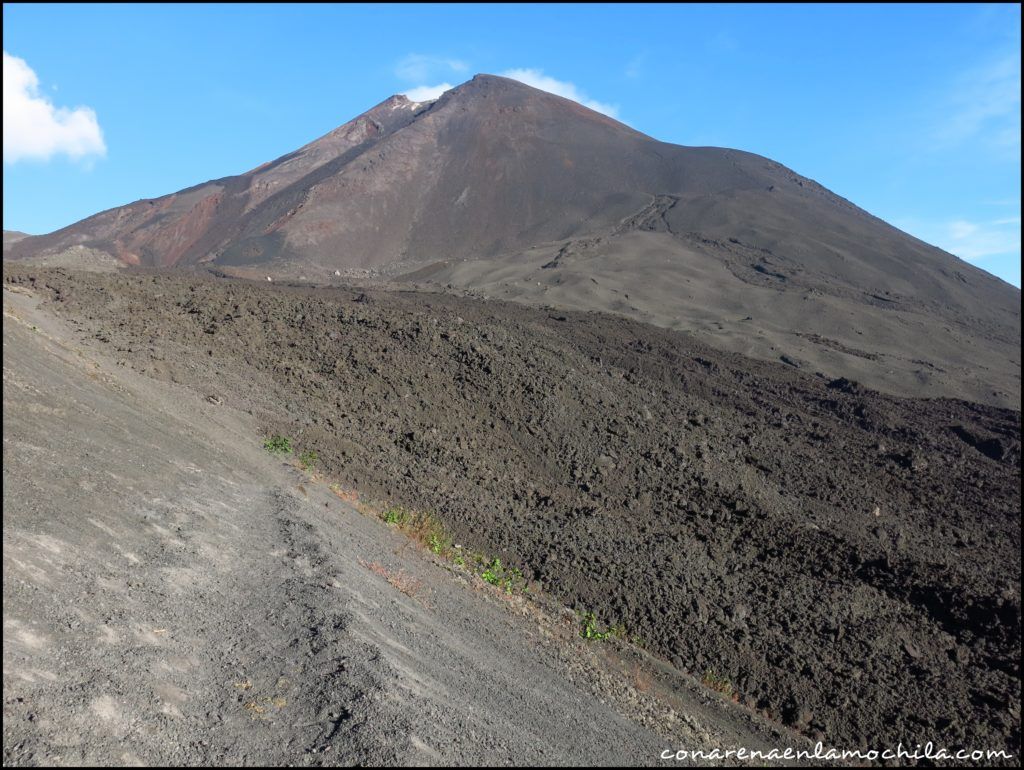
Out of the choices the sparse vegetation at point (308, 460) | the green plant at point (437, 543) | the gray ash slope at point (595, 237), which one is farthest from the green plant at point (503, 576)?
the gray ash slope at point (595, 237)

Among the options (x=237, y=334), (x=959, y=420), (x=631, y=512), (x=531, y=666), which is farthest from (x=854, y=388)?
(x=531, y=666)

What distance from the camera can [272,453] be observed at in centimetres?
1233

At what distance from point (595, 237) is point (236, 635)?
174 ft

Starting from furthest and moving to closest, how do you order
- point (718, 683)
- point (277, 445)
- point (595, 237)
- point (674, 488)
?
point (595, 237) → point (674, 488) → point (277, 445) → point (718, 683)

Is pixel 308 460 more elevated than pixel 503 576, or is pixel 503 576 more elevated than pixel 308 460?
pixel 308 460

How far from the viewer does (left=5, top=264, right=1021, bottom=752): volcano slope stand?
1073 centimetres

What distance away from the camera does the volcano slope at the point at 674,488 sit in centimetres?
1073

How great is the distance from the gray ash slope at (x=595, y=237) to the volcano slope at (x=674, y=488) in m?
14.5

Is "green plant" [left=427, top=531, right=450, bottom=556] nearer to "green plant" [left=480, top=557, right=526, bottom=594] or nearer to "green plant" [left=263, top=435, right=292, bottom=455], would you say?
"green plant" [left=480, top=557, right=526, bottom=594]

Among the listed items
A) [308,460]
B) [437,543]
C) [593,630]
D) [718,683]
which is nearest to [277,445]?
[308,460]

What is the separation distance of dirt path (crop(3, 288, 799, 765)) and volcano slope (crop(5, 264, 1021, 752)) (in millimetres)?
2246

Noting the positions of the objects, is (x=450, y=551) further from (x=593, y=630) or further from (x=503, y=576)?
(x=593, y=630)

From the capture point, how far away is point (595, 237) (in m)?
→ 56.4

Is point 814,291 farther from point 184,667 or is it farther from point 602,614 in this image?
point 184,667
